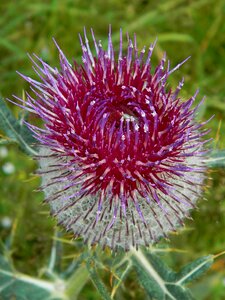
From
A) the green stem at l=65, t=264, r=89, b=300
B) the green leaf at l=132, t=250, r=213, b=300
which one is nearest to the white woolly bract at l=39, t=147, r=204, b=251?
the green leaf at l=132, t=250, r=213, b=300

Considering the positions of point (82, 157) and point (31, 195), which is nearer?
point (82, 157)

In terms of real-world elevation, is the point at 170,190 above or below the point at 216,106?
below

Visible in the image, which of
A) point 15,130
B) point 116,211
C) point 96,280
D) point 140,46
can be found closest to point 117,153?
point 116,211

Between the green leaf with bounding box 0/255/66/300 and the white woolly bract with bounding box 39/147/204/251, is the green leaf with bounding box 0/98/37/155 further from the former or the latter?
the green leaf with bounding box 0/255/66/300

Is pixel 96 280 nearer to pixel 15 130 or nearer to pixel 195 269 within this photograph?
pixel 195 269

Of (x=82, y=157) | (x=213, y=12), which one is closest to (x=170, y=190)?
(x=82, y=157)

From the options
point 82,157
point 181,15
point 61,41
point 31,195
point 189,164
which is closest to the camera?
point 82,157

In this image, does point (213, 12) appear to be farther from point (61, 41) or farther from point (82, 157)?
point (82, 157)
